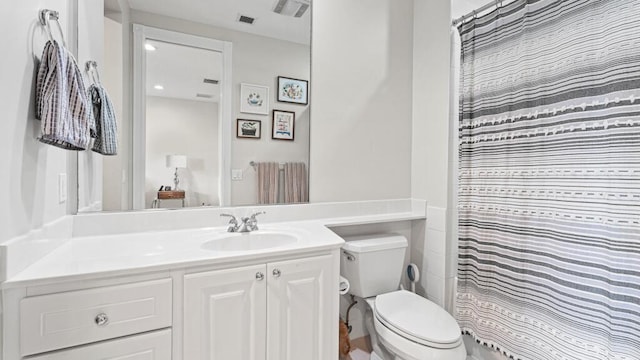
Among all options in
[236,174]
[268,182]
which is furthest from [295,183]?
[236,174]

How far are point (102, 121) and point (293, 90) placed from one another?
968mm

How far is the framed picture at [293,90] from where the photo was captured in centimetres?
172

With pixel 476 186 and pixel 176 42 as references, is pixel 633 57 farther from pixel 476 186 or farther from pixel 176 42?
pixel 176 42

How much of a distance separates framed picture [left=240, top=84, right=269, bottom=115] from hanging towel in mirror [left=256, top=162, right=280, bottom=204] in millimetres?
312

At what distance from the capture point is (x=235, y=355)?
1.09 metres

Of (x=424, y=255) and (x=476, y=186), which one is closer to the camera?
(x=476, y=186)

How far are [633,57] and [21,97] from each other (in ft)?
6.90

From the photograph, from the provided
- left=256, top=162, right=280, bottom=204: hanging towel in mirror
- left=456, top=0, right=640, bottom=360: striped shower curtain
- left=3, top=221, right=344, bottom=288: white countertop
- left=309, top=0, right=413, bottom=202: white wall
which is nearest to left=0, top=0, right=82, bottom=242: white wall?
left=3, top=221, right=344, bottom=288: white countertop

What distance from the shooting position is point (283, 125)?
1.74 meters

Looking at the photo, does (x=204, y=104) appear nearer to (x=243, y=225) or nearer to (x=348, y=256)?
(x=243, y=225)

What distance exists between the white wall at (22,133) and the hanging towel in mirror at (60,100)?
0.12 ft

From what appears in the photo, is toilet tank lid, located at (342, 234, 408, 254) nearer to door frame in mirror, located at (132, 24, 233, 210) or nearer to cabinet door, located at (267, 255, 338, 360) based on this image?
cabinet door, located at (267, 255, 338, 360)

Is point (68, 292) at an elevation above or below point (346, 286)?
above

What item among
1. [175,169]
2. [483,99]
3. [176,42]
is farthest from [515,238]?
[176,42]
